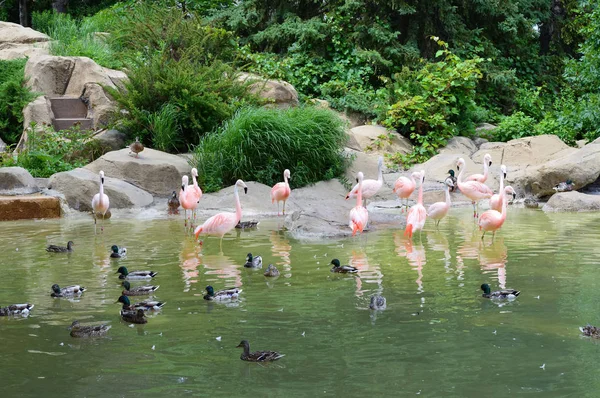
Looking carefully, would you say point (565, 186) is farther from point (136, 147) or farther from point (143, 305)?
point (143, 305)

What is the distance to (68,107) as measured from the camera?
20062mm

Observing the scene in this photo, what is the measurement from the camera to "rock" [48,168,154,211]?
51.3 feet

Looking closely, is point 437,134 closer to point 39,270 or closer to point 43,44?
point 43,44

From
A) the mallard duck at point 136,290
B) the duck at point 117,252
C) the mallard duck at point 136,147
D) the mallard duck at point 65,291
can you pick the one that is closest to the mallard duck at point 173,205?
the mallard duck at point 136,147

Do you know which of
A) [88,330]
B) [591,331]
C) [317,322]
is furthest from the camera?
[317,322]

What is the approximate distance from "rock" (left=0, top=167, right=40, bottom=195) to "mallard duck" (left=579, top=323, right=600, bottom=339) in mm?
11412

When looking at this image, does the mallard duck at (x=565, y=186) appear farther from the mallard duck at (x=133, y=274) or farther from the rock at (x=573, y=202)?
the mallard duck at (x=133, y=274)

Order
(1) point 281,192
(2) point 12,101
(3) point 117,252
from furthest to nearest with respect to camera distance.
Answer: (2) point 12,101 < (1) point 281,192 < (3) point 117,252

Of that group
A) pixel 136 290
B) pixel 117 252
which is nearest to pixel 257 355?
pixel 136 290

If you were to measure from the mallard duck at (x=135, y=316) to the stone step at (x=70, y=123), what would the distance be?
12367 mm

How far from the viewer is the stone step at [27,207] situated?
14734mm

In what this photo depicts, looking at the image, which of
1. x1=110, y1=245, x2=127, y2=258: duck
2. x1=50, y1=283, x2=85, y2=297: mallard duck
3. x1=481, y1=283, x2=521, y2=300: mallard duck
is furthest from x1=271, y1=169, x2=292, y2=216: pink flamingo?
x1=481, y1=283, x2=521, y2=300: mallard duck

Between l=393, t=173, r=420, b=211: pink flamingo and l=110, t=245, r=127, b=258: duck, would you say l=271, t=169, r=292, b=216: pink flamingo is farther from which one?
l=110, t=245, r=127, b=258: duck

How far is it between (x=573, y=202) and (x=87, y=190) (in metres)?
9.13
